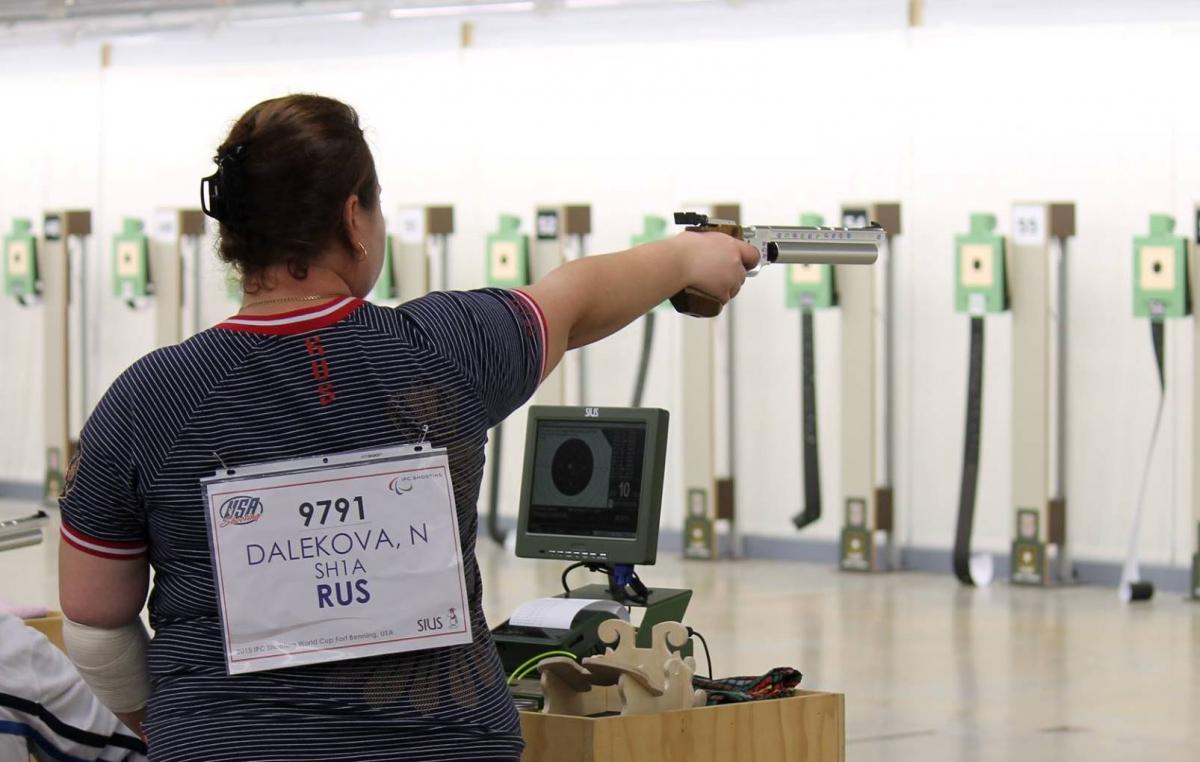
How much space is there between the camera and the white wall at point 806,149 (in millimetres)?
6719

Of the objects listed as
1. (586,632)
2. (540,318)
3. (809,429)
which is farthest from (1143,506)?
(540,318)

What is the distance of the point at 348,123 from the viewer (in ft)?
5.18

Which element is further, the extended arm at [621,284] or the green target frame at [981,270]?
the green target frame at [981,270]

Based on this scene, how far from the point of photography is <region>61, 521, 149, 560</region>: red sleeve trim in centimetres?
160

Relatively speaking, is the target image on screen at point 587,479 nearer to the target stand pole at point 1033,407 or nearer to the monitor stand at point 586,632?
the monitor stand at point 586,632

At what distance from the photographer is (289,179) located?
1550 millimetres

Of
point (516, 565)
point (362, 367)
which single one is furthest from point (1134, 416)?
point (362, 367)

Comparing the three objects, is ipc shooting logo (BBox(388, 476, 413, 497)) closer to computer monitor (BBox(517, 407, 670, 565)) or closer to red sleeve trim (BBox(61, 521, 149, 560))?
red sleeve trim (BBox(61, 521, 149, 560))

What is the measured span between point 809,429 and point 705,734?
5025 millimetres

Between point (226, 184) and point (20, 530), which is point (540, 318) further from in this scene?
point (20, 530)

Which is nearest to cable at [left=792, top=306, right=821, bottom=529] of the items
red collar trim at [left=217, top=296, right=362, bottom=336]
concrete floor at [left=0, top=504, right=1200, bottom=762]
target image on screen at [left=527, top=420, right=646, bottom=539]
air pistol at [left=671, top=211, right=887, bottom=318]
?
concrete floor at [left=0, top=504, right=1200, bottom=762]

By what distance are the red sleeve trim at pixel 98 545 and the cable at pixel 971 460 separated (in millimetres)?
5450

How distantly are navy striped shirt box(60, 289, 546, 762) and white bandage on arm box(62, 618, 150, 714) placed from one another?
2.7 inches

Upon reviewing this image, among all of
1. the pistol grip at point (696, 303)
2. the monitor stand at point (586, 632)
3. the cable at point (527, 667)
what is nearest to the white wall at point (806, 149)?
the monitor stand at point (586, 632)
